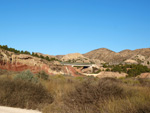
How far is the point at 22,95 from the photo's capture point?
1030 cm

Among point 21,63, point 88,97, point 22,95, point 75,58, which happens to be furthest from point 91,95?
point 75,58

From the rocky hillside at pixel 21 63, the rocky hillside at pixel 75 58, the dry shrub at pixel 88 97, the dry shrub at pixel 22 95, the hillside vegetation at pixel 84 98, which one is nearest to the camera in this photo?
the hillside vegetation at pixel 84 98

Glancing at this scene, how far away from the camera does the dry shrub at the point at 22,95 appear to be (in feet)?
32.7

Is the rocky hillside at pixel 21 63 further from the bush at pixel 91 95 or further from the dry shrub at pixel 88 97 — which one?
the bush at pixel 91 95

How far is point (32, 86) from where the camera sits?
11633 mm

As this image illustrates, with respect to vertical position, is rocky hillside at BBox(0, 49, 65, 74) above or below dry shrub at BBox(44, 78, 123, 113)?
above

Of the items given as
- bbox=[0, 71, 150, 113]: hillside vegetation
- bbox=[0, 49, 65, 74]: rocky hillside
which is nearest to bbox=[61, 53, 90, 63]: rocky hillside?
bbox=[0, 49, 65, 74]: rocky hillside

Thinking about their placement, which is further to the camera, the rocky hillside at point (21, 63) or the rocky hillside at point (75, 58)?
the rocky hillside at point (75, 58)

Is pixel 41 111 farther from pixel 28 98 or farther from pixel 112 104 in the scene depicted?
pixel 112 104

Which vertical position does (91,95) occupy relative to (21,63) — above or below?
below

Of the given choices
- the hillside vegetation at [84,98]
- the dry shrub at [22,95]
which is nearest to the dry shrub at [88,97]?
the hillside vegetation at [84,98]

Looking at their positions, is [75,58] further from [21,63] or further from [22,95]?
[22,95]

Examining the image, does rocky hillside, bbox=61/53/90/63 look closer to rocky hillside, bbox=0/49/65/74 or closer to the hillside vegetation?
rocky hillside, bbox=0/49/65/74

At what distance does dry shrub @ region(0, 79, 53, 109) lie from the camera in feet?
32.7
